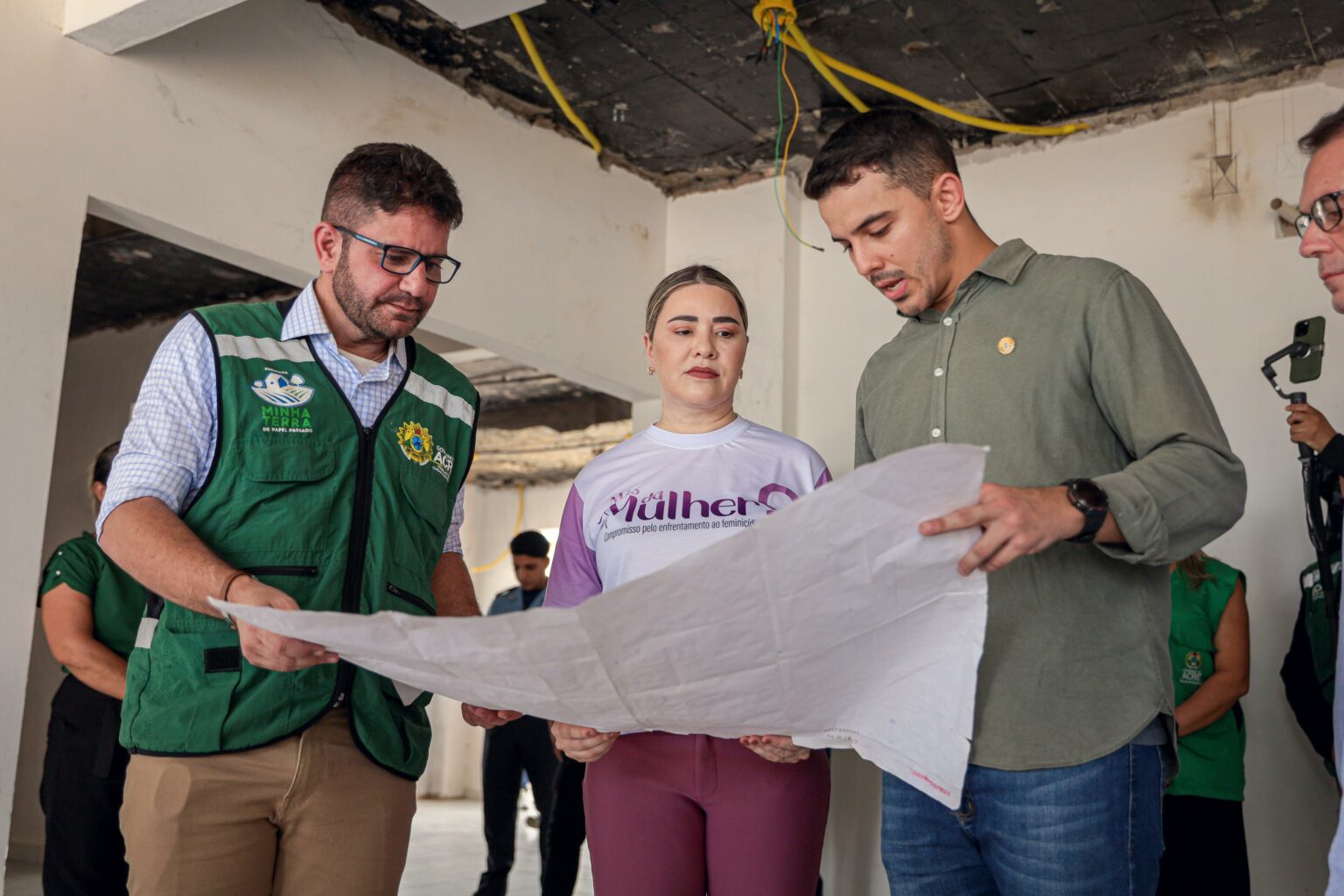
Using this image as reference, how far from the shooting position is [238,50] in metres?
3.13

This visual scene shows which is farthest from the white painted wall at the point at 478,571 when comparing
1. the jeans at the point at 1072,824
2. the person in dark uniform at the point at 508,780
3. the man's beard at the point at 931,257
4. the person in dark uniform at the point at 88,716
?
the jeans at the point at 1072,824

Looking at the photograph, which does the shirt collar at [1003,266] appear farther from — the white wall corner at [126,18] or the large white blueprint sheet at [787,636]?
the white wall corner at [126,18]

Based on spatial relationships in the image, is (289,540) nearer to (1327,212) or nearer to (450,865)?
(1327,212)

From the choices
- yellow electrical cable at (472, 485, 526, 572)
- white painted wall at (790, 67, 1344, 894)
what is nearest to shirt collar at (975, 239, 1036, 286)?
white painted wall at (790, 67, 1344, 894)

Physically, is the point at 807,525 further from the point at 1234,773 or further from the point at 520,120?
the point at 520,120

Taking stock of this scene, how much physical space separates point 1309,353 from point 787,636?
2385mm

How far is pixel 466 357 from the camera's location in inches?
249

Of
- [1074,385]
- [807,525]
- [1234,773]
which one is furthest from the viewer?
[1234,773]

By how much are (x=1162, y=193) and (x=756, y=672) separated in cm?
320

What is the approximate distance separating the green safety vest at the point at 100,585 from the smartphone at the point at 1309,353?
290 cm

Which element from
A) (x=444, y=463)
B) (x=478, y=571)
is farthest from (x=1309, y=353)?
(x=478, y=571)

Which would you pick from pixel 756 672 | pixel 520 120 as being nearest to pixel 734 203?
pixel 520 120

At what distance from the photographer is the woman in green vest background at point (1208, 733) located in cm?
295

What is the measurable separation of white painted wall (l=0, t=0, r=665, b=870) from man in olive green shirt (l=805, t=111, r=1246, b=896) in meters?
2.12
